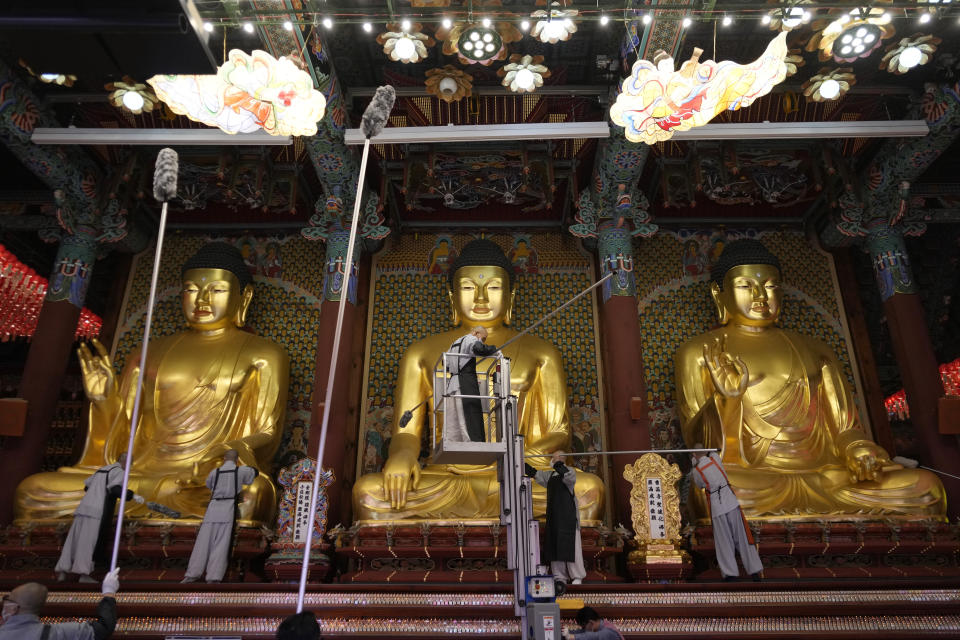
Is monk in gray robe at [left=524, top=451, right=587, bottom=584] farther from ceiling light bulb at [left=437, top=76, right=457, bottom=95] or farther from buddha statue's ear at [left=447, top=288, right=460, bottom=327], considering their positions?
ceiling light bulb at [left=437, top=76, right=457, bottom=95]

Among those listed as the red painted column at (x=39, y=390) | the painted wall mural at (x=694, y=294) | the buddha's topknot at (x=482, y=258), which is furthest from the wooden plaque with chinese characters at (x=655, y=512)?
the red painted column at (x=39, y=390)

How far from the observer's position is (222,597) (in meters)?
4.63

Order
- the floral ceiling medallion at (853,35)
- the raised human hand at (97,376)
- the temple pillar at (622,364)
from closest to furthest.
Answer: the floral ceiling medallion at (853,35) → the temple pillar at (622,364) → the raised human hand at (97,376)

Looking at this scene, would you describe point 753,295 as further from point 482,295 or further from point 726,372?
point 482,295

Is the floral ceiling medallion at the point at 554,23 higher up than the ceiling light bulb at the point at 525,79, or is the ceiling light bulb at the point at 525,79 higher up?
Result: the ceiling light bulb at the point at 525,79

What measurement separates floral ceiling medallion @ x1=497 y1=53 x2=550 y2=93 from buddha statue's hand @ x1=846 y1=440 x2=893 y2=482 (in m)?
4.38

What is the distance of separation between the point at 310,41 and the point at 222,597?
4.19m

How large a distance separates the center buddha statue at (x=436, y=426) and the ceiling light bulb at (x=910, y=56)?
13.5 ft

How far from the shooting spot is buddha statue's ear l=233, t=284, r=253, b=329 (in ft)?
26.6

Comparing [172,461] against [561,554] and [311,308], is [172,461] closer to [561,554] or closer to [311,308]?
[311,308]

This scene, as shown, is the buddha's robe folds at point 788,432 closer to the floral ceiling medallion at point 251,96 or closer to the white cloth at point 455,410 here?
the white cloth at point 455,410

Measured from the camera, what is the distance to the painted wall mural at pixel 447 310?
26.0 feet

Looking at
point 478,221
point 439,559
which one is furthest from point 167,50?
point 478,221

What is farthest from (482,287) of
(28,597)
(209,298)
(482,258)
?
(28,597)
